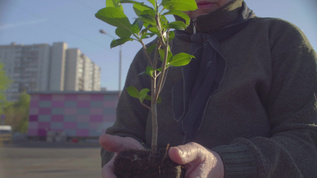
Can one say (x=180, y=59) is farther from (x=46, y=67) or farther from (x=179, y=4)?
(x=46, y=67)

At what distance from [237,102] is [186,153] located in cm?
51

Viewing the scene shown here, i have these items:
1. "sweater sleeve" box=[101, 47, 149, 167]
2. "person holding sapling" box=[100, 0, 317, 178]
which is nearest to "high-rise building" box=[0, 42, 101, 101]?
"sweater sleeve" box=[101, 47, 149, 167]

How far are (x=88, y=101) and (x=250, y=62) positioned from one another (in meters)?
19.1

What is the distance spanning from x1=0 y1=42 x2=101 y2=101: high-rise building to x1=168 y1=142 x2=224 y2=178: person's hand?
175ft

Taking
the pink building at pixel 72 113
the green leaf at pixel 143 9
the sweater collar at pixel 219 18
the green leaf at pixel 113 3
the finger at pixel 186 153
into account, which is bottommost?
the pink building at pixel 72 113

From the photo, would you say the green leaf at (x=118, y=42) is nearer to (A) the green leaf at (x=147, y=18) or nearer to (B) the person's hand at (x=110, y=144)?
(A) the green leaf at (x=147, y=18)

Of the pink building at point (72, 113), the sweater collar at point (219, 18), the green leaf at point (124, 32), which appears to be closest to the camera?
the green leaf at point (124, 32)

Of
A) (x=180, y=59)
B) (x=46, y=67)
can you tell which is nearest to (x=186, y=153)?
(x=180, y=59)

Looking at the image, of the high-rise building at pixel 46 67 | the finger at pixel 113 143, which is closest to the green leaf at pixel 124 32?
the finger at pixel 113 143

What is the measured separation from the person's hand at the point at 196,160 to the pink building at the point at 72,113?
18.7 metres

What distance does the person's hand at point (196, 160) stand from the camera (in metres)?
0.60

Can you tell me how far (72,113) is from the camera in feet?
63.2

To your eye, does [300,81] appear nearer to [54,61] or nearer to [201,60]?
[201,60]

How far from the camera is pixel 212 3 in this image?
Answer: 46.1 inches
